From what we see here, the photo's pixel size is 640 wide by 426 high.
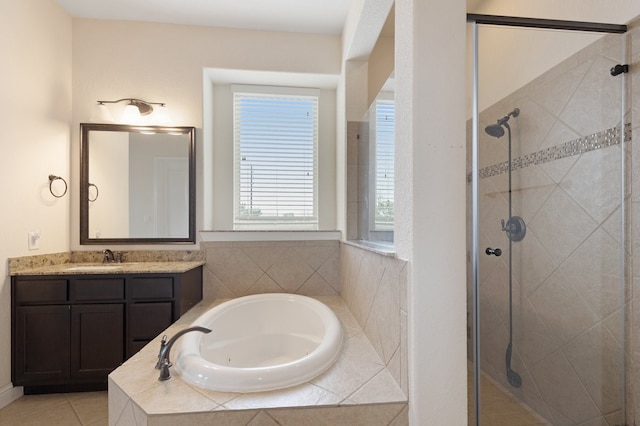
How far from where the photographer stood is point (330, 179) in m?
2.95

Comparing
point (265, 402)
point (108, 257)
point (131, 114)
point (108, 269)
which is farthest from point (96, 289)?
point (265, 402)

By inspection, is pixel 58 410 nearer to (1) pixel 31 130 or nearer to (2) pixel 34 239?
(2) pixel 34 239

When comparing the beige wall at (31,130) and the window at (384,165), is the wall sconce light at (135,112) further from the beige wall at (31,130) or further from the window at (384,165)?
the window at (384,165)

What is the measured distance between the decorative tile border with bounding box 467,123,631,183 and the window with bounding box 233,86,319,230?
5.45ft

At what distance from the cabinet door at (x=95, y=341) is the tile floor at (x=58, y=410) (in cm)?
13

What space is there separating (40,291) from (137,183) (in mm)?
979

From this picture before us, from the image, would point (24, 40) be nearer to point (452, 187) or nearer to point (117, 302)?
point (117, 302)

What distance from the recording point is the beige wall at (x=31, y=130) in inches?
77.4

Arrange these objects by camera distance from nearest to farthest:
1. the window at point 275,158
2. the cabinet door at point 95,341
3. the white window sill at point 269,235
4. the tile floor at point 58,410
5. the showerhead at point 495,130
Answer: the showerhead at point 495,130
the tile floor at point 58,410
the cabinet door at point 95,341
the white window sill at point 269,235
the window at point 275,158

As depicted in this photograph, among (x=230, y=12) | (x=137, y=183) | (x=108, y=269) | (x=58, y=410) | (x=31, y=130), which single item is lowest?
(x=58, y=410)

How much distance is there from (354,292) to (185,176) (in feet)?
5.49

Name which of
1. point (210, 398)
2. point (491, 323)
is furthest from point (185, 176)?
point (491, 323)

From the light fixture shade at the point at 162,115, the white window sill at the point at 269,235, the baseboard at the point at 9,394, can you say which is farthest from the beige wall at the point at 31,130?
the white window sill at the point at 269,235

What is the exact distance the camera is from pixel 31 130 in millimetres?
2141
